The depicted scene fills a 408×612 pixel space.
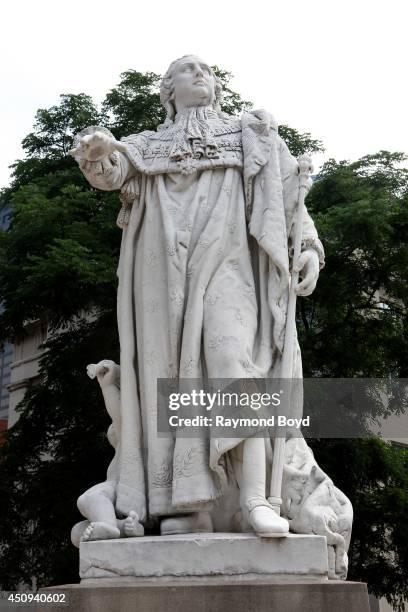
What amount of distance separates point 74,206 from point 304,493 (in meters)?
10.5

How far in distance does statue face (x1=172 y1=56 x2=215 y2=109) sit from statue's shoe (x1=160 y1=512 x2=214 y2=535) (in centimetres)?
292

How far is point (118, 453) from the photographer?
689cm

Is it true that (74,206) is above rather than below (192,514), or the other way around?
above

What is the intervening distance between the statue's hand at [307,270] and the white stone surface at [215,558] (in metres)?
1.70

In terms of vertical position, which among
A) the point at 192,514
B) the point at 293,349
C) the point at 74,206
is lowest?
the point at 192,514

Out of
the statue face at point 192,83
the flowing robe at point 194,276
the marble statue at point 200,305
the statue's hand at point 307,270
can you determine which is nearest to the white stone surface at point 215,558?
the marble statue at point 200,305

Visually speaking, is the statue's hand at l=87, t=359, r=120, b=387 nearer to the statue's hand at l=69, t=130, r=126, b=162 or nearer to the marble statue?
the marble statue

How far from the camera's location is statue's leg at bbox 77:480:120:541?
20.7 feet

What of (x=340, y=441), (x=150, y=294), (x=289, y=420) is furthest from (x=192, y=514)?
(x=340, y=441)

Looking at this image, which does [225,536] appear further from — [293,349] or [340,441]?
[340,441]

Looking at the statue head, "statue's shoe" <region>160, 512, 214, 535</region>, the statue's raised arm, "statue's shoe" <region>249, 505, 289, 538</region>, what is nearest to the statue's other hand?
"statue's shoe" <region>160, 512, 214, 535</region>

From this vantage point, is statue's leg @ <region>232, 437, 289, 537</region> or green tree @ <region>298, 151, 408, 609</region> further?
green tree @ <region>298, 151, 408, 609</region>

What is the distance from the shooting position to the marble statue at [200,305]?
6391mm

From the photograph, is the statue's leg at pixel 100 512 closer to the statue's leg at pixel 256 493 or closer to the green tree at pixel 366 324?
the statue's leg at pixel 256 493
